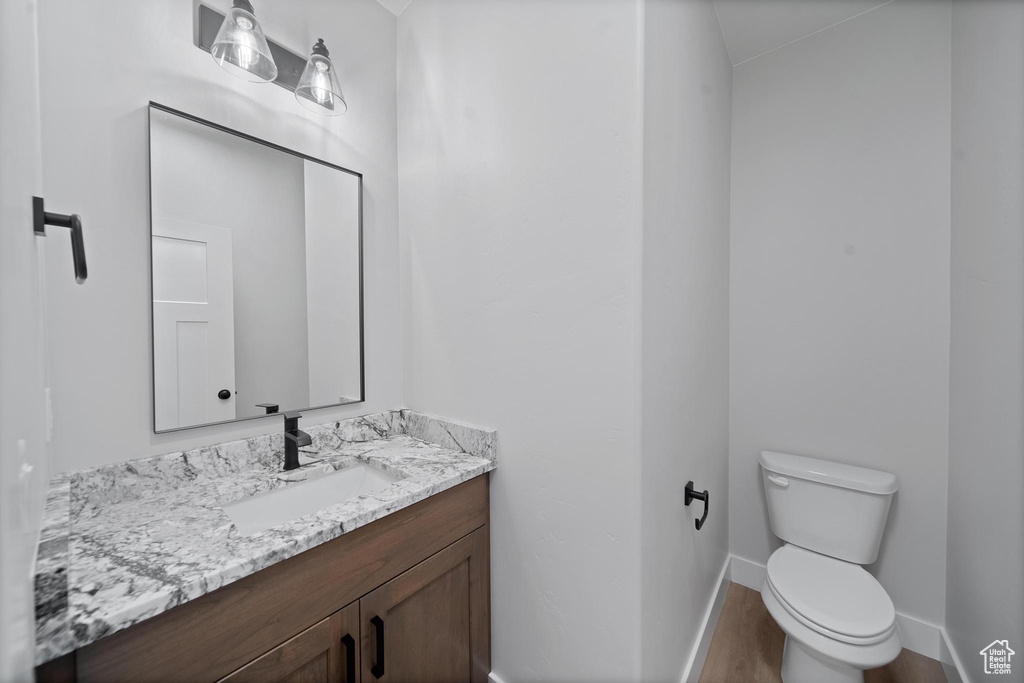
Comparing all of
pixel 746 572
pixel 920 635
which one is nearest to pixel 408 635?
pixel 746 572

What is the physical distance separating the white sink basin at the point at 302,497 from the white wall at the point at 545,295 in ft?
1.16

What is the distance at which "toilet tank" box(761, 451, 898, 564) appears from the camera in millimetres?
1552

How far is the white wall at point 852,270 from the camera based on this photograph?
1.56 meters

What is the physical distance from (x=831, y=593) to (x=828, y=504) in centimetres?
35

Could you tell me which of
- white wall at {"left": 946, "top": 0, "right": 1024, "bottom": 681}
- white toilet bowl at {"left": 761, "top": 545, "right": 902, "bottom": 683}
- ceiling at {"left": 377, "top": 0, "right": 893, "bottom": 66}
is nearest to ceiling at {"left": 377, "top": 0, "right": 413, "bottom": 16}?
ceiling at {"left": 377, "top": 0, "right": 893, "bottom": 66}

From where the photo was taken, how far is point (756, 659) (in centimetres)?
→ 157

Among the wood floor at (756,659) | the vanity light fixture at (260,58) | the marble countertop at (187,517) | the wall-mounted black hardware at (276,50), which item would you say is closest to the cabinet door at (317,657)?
the marble countertop at (187,517)

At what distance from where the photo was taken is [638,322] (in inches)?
38.5

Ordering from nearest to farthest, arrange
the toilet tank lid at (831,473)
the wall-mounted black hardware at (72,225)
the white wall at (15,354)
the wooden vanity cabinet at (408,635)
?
the white wall at (15,354), the wall-mounted black hardware at (72,225), the wooden vanity cabinet at (408,635), the toilet tank lid at (831,473)

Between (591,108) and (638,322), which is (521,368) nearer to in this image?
(638,322)

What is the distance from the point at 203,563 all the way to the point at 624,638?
0.98m

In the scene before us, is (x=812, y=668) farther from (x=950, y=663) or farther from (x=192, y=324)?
(x=192, y=324)

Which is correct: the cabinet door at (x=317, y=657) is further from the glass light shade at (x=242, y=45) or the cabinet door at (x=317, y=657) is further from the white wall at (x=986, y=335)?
the white wall at (x=986, y=335)

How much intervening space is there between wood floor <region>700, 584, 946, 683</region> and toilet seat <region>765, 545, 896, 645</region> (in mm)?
344
